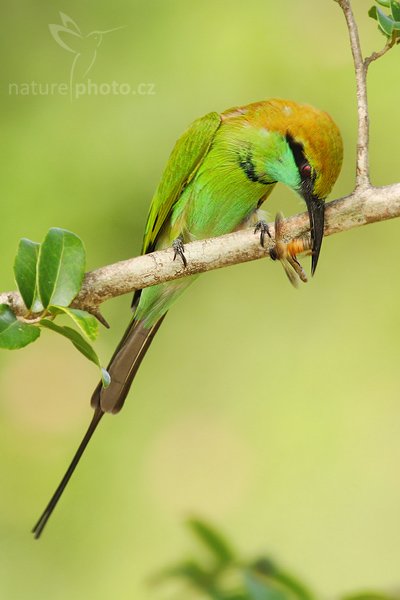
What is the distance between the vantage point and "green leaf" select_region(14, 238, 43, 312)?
4.83ft

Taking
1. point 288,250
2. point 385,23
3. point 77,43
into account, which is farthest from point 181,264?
point 77,43

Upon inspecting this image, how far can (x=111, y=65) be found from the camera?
3697 millimetres

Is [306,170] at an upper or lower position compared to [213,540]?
upper

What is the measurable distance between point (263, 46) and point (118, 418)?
5.15 feet

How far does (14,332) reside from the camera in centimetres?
138

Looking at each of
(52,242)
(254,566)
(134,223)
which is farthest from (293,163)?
(134,223)

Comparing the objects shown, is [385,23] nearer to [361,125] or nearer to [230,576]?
[361,125]

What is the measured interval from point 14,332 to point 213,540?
43cm

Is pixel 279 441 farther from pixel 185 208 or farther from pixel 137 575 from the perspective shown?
pixel 185 208

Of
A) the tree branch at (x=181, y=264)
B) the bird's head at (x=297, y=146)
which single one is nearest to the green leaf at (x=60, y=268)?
the tree branch at (x=181, y=264)

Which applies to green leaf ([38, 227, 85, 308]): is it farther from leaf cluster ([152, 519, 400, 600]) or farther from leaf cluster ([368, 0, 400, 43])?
leaf cluster ([368, 0, 400, 43])

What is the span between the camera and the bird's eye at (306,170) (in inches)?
78.5

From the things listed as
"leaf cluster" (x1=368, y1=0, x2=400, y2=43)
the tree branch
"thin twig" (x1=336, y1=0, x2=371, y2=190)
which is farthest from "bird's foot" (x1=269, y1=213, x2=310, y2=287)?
"leaf cluster" (x1=368, y1=0, x2=400, y2=43)

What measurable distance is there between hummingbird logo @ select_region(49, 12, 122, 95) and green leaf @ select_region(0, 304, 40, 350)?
2.33 metres
